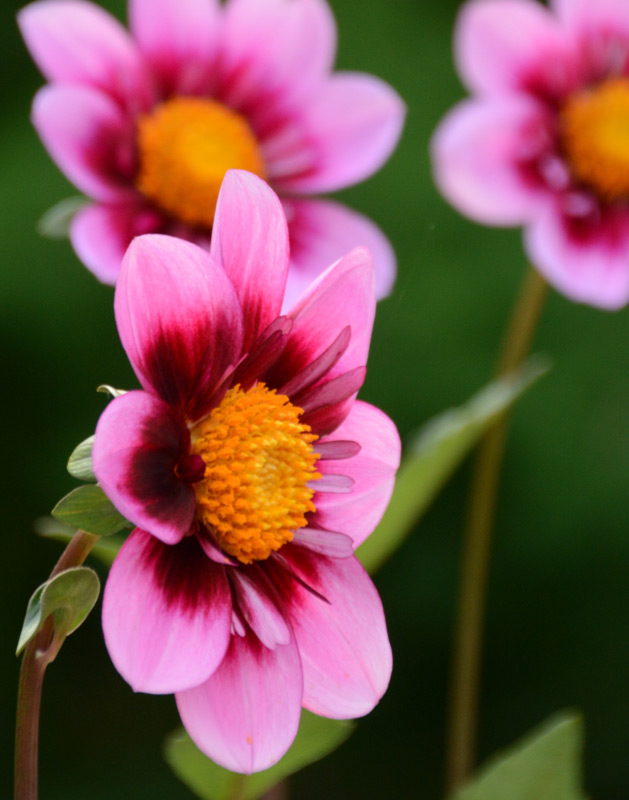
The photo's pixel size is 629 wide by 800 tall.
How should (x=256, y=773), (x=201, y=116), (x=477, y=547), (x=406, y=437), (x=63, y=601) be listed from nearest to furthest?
(x=63, y=601), (x=256, y=773), (x=201, y=116), (x=477, y=547), (x=406, y=437)

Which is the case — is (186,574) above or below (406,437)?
above

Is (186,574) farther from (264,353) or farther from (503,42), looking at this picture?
(503,42)

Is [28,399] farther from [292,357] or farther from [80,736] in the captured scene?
[292,357]

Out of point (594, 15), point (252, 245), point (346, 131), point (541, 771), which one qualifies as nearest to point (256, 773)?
point (541, 771)

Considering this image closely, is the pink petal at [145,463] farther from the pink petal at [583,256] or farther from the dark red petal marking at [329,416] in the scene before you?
the pink petal at [583,256]

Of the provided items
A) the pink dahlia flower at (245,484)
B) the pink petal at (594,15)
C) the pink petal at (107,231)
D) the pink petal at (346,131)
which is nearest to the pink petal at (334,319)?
the pink dahlia flower at (245,484)
